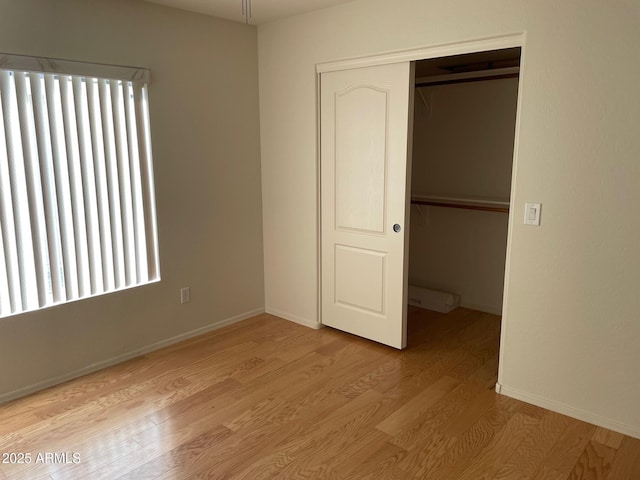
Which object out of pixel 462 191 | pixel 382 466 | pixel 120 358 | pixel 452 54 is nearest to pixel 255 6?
pixel 452 54

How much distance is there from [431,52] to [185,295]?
2.43 metres

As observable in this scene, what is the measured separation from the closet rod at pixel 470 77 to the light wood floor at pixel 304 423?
218 cm

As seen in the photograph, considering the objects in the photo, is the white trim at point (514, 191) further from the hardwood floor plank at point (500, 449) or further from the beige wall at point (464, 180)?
the beige wall at point (464, 180)

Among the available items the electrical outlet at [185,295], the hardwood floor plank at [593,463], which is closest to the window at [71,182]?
the electrical outlet at [185,295]

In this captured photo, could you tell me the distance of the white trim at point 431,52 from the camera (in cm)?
263

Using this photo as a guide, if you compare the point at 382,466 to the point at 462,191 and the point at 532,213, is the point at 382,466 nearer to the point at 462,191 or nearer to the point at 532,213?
the point at 532,213

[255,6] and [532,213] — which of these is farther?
[255,6]

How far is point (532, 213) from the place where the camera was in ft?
8.61

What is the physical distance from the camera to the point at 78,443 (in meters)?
2.46

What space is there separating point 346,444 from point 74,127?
242 centimetres

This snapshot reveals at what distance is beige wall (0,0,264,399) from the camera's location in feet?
9.39

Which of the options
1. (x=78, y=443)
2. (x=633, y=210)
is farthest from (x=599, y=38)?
(x=78, y=443)

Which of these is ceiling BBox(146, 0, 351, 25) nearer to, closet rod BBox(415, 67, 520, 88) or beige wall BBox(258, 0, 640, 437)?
beige wall BBox(258, 0, 640, 437)

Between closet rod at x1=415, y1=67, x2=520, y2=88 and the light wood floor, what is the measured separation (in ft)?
7.14
